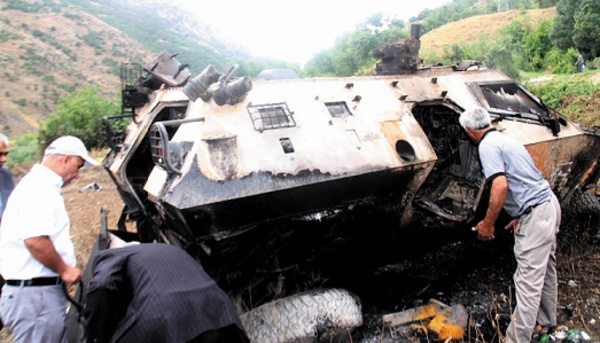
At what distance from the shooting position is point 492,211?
10.6ft

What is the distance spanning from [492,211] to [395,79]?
200 cm

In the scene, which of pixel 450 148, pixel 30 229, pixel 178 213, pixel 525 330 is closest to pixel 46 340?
pixel 30 229

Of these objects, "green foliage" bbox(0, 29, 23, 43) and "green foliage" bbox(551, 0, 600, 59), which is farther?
"green foliage" bbox(0, 29, 23, 43)

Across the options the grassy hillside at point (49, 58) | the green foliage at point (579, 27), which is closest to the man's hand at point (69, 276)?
the green foliage at point (579, 27)

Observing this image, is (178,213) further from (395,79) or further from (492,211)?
(395,79)

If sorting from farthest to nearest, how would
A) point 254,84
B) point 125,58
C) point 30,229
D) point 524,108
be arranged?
point 125,58, point 524,108, point 254,84, point 30,229

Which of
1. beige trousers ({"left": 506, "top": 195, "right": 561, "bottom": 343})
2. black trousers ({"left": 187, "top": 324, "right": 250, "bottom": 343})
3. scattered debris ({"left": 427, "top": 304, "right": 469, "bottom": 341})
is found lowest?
scattered debris ({"left": 427, "top": 304, "right": 469, "bottom": 341})

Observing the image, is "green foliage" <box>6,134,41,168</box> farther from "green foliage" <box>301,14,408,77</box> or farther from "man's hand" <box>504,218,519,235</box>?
"green foliage" <box>301,14,408,77</box>

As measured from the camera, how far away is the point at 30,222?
8.39 feet

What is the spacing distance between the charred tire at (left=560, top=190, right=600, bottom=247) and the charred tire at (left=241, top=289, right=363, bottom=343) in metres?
3.28

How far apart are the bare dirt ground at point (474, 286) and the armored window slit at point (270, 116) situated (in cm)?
178

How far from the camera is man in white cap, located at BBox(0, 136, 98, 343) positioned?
258cm

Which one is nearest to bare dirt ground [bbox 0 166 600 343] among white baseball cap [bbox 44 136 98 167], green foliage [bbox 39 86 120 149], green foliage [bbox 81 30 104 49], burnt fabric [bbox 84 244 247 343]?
burnt fabric [bbox 84 244 247 343]

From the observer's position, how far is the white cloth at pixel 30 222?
8.46ft
